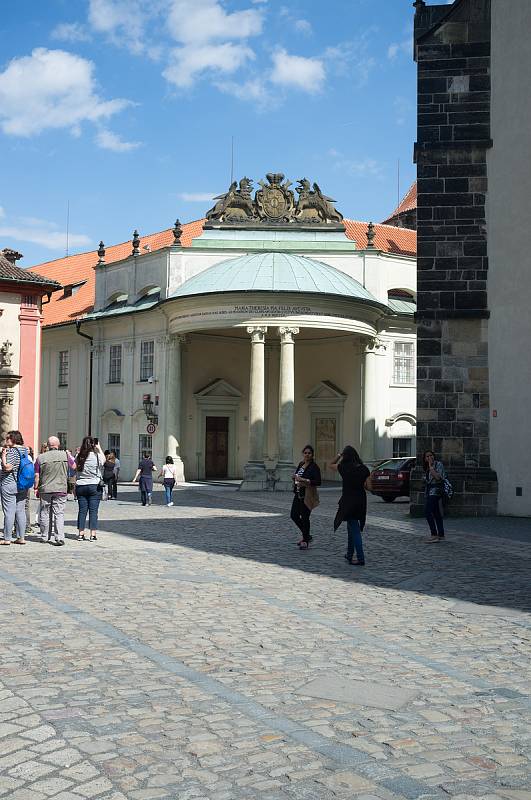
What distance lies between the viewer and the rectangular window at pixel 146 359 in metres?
39.0

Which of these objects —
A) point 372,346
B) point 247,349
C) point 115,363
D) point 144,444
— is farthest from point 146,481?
point 115,363

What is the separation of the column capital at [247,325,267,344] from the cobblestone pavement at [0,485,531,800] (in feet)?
68.5

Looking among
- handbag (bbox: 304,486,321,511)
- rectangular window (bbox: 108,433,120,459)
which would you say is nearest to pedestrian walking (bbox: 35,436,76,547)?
handbag (bbox: 304,486,321,511)

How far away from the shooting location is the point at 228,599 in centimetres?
983

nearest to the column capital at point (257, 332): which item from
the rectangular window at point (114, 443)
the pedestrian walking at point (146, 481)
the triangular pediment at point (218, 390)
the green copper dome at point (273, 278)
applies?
the green copper dome at point (273, 278)

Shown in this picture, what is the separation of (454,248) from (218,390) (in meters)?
20.2

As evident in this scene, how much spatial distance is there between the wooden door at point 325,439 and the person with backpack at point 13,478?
2561 centimetres

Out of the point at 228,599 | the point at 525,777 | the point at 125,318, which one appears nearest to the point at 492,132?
the point at 228,599

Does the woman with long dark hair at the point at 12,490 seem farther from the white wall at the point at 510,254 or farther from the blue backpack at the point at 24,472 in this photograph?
the white wall at the point at 510,254

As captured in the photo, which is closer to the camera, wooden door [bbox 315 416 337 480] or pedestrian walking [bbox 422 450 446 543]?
pedestrian walking [bbox 422 450 446 543]

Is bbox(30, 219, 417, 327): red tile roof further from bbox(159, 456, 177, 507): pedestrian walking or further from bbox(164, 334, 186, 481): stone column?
bbox(159, 456, 177, 507): pedestrian walking

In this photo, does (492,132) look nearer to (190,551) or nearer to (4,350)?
(190,551)

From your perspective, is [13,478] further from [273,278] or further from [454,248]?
[273,278]

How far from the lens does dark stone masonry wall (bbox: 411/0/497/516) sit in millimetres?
20578
